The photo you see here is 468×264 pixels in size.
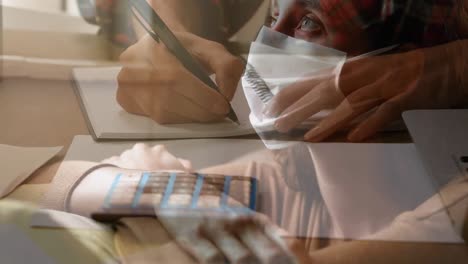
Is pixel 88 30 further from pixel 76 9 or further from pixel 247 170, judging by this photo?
pixel 247 170

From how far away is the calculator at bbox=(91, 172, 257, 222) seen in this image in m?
0.50

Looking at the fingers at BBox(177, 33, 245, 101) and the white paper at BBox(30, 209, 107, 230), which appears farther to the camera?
the fingers at BBox(177, 33, 245, 101)

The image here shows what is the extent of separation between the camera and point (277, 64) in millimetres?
653

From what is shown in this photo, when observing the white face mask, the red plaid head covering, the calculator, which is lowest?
the calculator

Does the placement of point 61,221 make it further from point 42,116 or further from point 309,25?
point 309,25

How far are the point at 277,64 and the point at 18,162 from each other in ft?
1.03

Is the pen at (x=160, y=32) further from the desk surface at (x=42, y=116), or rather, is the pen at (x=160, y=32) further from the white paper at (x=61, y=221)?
the white paper at (x=61, y=221)

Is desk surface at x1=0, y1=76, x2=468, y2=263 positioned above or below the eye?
below

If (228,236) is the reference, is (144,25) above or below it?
above

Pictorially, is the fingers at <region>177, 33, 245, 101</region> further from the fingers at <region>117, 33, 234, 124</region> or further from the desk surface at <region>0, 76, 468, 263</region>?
the desk surface at <region>0, 76, 468, 263</region>

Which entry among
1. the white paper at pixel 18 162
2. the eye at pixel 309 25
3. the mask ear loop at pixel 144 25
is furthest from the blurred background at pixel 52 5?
the eye at pixel 309 25

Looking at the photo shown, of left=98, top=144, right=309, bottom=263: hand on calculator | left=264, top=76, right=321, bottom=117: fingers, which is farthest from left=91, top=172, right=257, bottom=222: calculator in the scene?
left=264, top=76, right=321, bottom=117: fingers

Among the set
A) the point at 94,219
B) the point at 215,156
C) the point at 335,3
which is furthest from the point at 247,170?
the point at 335,3

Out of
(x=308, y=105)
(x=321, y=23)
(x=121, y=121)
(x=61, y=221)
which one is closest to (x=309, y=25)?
(x=321, y=23)
